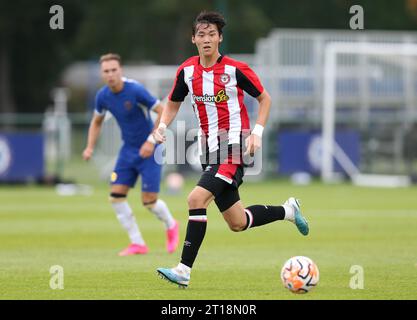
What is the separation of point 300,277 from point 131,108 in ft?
15.5

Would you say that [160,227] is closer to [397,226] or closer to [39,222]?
[39,222]

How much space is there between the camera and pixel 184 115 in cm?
3075

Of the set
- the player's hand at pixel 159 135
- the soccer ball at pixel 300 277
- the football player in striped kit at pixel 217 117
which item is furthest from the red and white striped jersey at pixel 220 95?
the soccer ball at pixel 300 277

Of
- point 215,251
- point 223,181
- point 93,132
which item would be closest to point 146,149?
point 93,132

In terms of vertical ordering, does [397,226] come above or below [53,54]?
below

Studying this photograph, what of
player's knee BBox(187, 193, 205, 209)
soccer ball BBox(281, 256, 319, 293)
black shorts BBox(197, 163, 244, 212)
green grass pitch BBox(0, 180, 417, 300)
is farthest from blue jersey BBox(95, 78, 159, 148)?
soccer ball BBox(281, 256, 319, 293)

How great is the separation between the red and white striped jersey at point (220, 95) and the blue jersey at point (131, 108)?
3.18m

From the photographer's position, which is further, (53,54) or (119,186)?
(53,54)

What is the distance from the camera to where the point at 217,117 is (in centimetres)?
1000

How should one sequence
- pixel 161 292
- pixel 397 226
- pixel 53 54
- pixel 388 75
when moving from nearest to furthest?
1. pixel 161 292
2. pixel 397 226
3. pixel 388 75
4. pixel 53 54

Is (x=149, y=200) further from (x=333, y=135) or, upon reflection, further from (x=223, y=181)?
(x=333, y=135)

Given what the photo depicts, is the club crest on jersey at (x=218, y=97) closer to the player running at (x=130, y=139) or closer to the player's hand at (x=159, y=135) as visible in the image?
the player's hand at (x=159, y=135)

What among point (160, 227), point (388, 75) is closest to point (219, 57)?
point (160, 227)

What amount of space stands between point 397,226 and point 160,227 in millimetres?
3722
